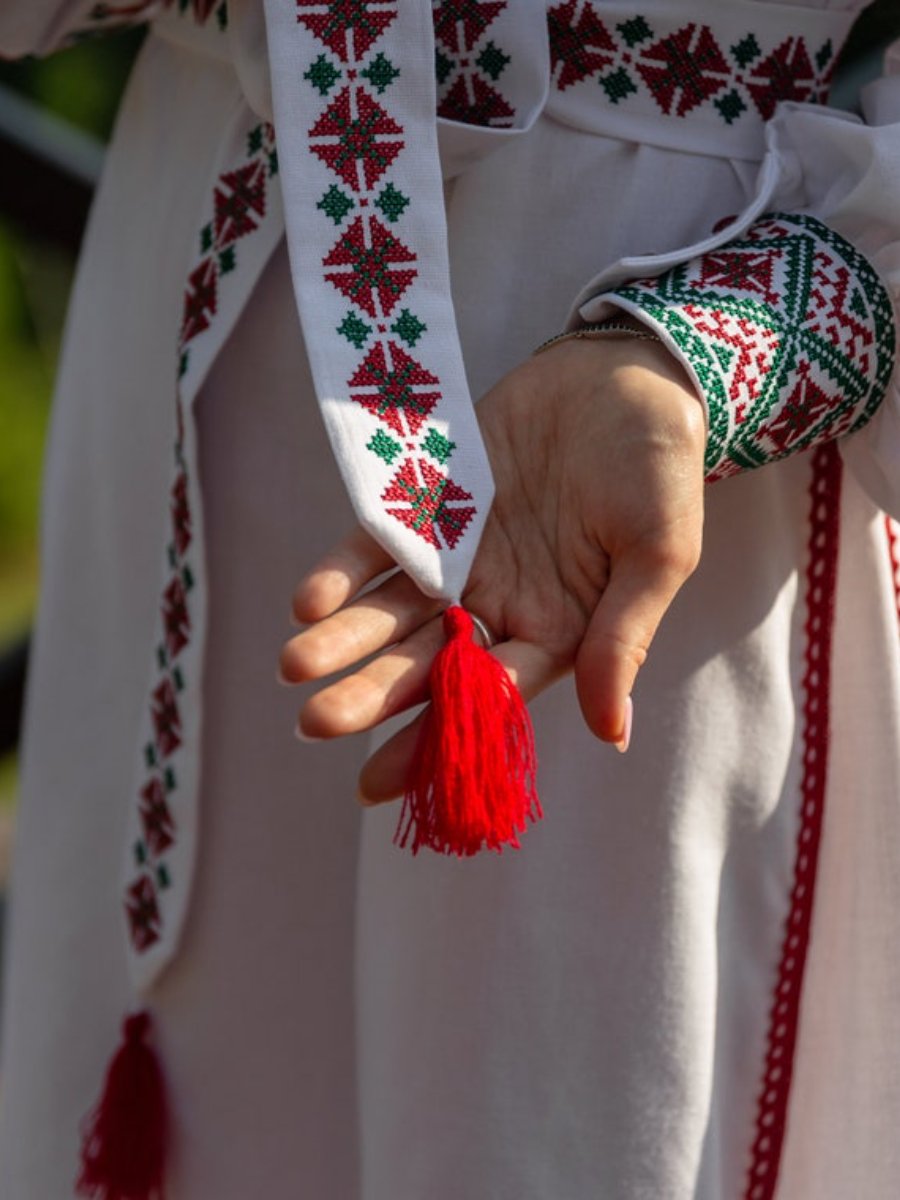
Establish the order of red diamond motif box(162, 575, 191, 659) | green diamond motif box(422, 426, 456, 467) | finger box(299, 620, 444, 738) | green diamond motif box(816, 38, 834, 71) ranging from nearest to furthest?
1. finger box(299, 620, 444, 738)
2. green diamond motif box(422, 426, 456, 467)
3. green diamond motif box(816, 38, 834, 71)
4. red diamond motif box(162, 575, 191, 659)

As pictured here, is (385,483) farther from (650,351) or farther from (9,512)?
(9,512)

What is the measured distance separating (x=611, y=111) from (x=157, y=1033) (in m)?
0.70

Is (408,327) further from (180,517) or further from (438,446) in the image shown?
(180,517)

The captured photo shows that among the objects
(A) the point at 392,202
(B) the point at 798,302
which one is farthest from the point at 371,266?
(B) the point at 798,302

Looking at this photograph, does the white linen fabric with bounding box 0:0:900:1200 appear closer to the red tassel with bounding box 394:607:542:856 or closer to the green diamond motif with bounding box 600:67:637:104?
the green diamond motif with bounding box 600:67:637:104

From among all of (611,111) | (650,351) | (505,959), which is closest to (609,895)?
(505,959)

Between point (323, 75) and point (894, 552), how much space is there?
0.45 metres

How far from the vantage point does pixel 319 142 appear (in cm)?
86

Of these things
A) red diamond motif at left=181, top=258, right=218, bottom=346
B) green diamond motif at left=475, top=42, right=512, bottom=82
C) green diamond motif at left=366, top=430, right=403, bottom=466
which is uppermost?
green diamond motif at left=475, top=42, right=512, bottom=82

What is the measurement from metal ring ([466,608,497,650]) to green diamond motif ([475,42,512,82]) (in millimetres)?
315

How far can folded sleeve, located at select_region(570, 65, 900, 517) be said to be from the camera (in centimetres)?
85

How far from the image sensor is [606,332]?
86 cm

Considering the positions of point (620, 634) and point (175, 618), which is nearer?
point (620, 634)

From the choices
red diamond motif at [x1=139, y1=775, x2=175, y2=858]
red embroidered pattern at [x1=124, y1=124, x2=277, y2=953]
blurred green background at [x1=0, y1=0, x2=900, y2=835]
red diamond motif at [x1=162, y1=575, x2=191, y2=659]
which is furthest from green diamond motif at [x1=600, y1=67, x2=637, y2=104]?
blurred green background at [x1=0, y1=0, x2=900, y2=835]
